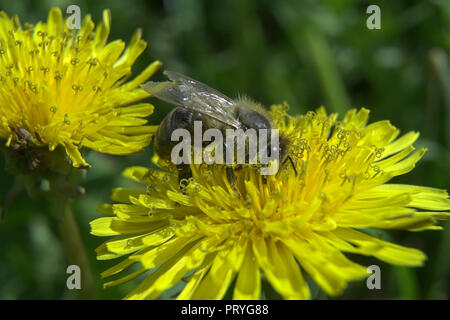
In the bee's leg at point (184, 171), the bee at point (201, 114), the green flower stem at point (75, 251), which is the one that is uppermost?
the bee at point (201, 114)

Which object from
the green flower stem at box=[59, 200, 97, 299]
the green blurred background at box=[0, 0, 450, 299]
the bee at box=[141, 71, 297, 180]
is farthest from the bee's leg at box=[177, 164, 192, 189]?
the green blurred background at box=[0, 0, 450, 299]

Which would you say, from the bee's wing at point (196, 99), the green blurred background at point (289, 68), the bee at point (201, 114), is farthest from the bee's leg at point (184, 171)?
the green blurred background at point (289, 68)

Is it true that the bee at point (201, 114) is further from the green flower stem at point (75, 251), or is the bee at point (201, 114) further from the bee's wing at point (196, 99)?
the green flower stem at point (75, 251)

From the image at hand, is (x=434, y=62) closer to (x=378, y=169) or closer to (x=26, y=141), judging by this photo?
(x=378, y=169)

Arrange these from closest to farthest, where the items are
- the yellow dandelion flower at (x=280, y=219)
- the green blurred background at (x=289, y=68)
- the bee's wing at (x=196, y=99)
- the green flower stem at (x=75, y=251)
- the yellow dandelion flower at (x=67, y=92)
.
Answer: the yellow dandelion flower at (x=280, y=219), the bee's wing at (x=196, y=99), the yellow dandelion flower at (x=67, y=92), the green flower stem at (x=75, y=251), the green blurred background at (x=289, y=68)

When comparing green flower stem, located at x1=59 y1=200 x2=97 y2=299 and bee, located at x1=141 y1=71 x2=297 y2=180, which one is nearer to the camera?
bee, located at x1=141 y1=71 x2=297 y2=180

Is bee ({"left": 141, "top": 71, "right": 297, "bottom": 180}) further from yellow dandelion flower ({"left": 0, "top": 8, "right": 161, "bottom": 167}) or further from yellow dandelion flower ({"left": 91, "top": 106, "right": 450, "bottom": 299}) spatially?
yellow dandelion flower ({"left": 0, "top": 8, "right": 161, "bottom": 167})
